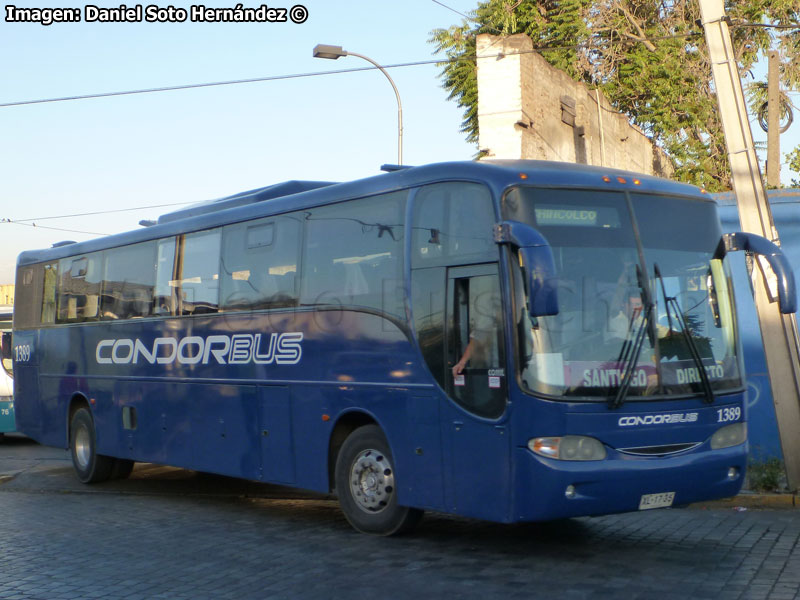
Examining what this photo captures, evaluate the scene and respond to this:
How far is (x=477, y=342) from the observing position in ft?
27.2

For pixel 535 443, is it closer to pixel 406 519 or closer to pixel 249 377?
pixel 406 519

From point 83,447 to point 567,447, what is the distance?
29.3ft

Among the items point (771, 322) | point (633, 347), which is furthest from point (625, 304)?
point (771, 322)

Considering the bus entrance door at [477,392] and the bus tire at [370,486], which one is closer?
the bus entrance door at [477,392]

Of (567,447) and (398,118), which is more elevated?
(398,118)

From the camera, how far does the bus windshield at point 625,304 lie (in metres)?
7.89

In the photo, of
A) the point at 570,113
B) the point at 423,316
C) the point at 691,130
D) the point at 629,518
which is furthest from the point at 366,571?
the point at 691,130

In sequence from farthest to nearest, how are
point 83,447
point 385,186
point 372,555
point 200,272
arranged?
point 83,447 < point 200,272 < point 385,186 < point 372,555

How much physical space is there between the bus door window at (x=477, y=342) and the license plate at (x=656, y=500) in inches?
50.0

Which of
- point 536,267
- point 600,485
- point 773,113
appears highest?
point 773,113

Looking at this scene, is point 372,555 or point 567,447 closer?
point 567,447

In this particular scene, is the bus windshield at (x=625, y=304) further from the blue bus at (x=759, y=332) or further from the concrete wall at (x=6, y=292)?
the concrete wall at (x=6, y=292)

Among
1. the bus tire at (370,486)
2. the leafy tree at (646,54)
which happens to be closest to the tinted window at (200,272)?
the bus tire at (370,486)

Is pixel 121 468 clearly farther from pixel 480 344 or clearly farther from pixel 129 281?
pixel 480 344
